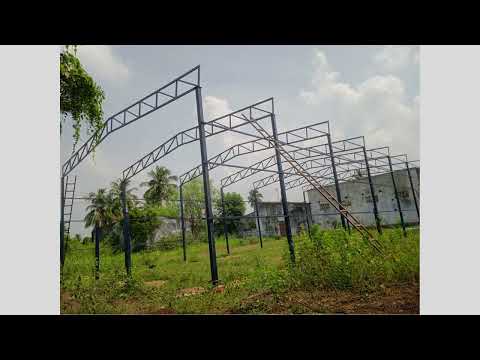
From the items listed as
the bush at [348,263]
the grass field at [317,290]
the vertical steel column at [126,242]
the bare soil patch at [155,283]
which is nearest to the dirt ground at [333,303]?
the grass field at [317,290]

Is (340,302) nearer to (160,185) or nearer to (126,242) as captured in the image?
(126,242)

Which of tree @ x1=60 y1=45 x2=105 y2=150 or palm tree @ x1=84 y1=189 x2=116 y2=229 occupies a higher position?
tree @ x1=60 y1=45 x2=105 y2=150

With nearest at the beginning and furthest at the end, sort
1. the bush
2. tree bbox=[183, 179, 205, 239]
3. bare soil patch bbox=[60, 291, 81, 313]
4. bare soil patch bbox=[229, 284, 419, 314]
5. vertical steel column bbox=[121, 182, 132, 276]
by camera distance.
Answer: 1. bare soil patch bbox=[229, 284, 419, 314]
2. the bush
3. bare soil patch bbox=[60, 291, 81, 313]
4. vertical steel column bbox=[121, 182, 132, 276]
5. tree bbox=[183, 179, 205, 239]

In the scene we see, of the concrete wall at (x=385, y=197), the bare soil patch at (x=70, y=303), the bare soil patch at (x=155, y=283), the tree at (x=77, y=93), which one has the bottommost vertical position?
the bare soil patch at (x=155, y=283)

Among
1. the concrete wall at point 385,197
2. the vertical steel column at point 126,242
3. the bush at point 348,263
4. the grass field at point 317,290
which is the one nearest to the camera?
the grass field at point 317,290

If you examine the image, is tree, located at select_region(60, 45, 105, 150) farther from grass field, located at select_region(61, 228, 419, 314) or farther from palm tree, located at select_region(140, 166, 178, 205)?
palm tree, located at select_region(140, 166, 178, 205)

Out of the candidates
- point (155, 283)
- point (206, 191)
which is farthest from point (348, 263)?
point (155, 283)

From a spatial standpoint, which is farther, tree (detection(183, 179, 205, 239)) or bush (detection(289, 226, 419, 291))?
tree (detection(183, 179, 205, 239))

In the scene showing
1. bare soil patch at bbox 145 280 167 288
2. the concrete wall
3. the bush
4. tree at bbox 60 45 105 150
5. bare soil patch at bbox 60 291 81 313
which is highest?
tree at bbox 60 45 105 150

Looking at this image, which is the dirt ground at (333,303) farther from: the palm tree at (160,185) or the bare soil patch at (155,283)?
the palm tree at (160,185)

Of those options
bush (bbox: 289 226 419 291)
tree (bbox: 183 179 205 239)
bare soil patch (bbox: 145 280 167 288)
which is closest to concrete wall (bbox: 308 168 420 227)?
tree (bbox: 183 179 205 239)
